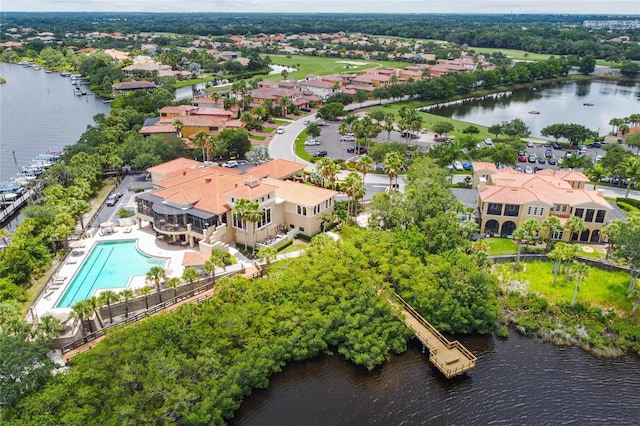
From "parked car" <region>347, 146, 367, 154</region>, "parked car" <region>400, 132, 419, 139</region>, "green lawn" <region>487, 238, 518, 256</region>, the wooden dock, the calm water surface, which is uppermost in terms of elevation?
"parked car" <region>400, 132, 419, 139</region>

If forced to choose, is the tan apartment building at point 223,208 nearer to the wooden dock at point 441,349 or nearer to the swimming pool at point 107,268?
the swimming pool at point 107,268

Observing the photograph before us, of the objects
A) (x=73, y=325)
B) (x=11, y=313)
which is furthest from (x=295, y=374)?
(x=11, y=313)

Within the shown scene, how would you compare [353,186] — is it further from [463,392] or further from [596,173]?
[596,173]

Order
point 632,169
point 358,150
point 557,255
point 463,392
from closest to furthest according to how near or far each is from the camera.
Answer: point 463,392, point 557,255, point 632,169, point 358,150

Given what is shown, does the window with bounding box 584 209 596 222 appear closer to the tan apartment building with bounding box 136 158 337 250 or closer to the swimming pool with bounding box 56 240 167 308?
the tan apartment building with bounding box 136 158 337 250

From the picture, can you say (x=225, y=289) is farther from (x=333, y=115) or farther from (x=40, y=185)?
(x=333, y=115)

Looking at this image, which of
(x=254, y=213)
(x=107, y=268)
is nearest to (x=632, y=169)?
(x=254, y=213)

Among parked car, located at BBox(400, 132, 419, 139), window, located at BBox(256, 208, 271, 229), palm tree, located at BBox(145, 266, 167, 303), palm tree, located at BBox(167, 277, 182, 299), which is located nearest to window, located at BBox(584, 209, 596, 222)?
window, located at BBox(256, 208, 271, 229)
